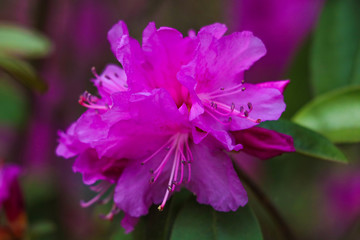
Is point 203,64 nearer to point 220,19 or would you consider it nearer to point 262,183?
point 262,183

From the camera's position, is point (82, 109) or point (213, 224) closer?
point (213, 224)

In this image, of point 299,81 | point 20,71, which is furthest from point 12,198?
point 299,81

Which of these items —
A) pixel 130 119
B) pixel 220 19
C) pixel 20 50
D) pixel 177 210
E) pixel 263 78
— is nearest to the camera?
pixel 130 119

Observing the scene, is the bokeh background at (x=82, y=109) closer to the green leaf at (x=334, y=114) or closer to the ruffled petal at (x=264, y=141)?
the green leaf at (x=334, y=114)

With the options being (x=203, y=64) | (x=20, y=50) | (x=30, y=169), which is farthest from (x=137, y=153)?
(x=30, y=169)

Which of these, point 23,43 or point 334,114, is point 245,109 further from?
point 23,43

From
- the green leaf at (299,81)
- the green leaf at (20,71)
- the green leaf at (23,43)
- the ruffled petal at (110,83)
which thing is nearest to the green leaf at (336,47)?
the green leaf at (299,81)

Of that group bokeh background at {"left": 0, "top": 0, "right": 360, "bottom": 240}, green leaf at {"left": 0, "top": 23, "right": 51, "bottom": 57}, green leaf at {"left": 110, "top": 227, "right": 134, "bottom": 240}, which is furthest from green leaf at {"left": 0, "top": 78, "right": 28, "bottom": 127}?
green leaf at {"left": 110, "top": 227, "right": 134, "bottom": 240}
